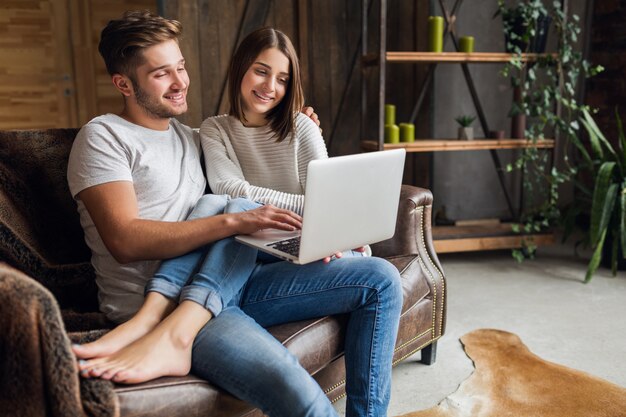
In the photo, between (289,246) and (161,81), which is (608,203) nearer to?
(289,246)

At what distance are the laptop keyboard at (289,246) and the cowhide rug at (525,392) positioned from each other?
74 cm

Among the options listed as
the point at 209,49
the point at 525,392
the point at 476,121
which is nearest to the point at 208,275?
the point at 525,392

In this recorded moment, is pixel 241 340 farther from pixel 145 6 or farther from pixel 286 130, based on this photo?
pixel 145 6

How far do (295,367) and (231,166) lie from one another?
0.76 metres

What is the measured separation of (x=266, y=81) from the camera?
1.69 m

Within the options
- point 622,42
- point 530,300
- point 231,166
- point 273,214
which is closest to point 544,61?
point 622,42

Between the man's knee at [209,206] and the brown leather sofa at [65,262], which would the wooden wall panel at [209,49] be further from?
the man's knee at [209,206]

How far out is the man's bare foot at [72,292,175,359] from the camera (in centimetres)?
108

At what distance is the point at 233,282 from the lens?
4.25 feet

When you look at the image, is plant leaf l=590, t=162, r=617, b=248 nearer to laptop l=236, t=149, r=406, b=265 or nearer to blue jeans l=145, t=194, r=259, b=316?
laptop l=236, t=149, r=406, b=265

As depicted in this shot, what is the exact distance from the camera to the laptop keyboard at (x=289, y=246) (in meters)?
1.27

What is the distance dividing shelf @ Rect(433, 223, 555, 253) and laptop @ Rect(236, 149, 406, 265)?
1803 mm

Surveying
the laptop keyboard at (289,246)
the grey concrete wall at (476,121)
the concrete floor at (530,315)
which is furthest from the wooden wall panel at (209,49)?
the laptop keyboard at (289,246)

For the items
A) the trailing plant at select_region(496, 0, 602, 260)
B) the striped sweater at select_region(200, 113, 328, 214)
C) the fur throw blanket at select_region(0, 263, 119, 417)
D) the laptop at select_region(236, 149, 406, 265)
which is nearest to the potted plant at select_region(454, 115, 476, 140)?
the trailing plant at select_region(496, 0, 602, 260)
